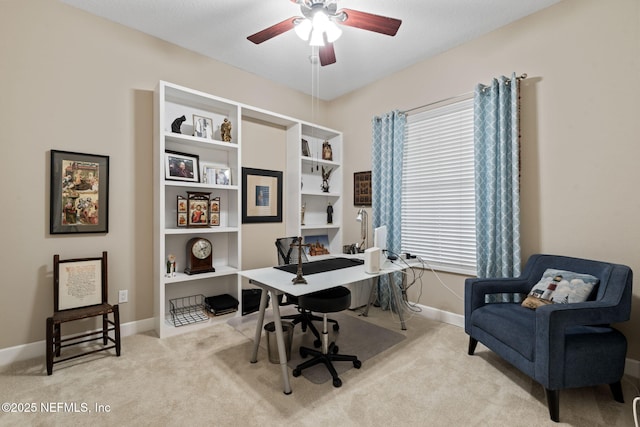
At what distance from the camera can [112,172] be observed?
8.95ft

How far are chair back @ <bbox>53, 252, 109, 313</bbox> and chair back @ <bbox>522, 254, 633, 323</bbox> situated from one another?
3663 millimetres

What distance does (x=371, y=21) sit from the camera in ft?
6.68

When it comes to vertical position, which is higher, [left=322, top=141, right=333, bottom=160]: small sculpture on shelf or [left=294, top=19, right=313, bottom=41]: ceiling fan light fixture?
[left=294, top=19, right=313, bottom=41]: ceiling fan light fixture

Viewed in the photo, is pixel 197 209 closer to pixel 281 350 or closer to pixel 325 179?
pixel 281 350

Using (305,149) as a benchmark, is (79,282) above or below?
below

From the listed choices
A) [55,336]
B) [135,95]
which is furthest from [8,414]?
[135,95]

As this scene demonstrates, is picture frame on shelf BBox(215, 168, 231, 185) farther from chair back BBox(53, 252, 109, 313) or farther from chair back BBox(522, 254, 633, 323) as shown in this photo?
chair back BBox(522, 254, 633, 323)

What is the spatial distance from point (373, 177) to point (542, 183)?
1792 mm

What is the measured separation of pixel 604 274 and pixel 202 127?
12.4 feet

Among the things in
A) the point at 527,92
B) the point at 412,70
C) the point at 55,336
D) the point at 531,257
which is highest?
the point at 412,70

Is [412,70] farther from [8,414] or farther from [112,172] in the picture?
[8,414]

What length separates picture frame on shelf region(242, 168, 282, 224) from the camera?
3.59 m

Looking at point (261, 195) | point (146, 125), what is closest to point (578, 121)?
point (261, 195)

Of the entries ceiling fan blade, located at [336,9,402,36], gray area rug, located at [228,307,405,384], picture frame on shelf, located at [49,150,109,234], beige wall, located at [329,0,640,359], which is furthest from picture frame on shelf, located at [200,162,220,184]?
beige wall, located at [329,0,640,359]
